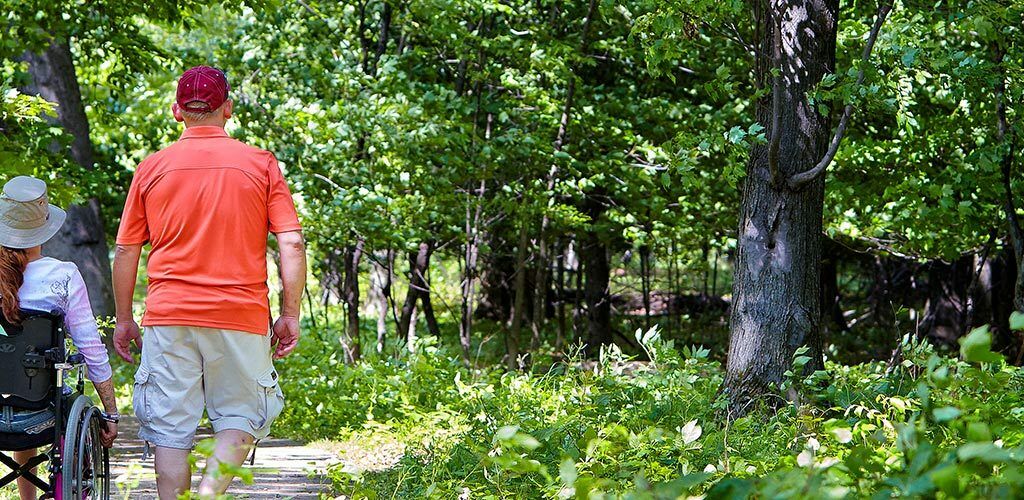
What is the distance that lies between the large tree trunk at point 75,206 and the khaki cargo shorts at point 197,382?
8.48 meters

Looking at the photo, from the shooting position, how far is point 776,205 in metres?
6.40

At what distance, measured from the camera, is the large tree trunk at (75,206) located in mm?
12258

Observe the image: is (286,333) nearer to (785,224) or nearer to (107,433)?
(107,433)

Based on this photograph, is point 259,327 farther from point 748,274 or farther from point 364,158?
point 364,158

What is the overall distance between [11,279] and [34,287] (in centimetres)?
9

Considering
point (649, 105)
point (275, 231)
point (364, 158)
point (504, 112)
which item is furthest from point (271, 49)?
point (275, 231)

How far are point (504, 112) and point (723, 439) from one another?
6147 mm

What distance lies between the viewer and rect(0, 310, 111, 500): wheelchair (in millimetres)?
4125

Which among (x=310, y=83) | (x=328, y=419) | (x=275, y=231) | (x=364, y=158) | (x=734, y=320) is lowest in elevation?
(x=328, y=419)

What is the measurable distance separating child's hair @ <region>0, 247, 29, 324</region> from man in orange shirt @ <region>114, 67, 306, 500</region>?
1.15 feet

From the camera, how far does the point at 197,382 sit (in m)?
4.29

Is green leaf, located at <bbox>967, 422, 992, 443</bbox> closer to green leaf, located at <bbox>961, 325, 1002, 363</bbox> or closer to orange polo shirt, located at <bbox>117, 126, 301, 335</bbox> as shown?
green leaf, located at <bbox>961, 325, 1002, 363</bbox>

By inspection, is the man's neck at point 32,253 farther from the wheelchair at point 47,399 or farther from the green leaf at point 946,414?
the green leaf at point 946,414

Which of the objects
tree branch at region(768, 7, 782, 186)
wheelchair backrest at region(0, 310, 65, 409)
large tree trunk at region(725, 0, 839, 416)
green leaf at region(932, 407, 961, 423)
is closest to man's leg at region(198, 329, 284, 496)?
wheelchair backrest at region(0, 310, 65, 409)
